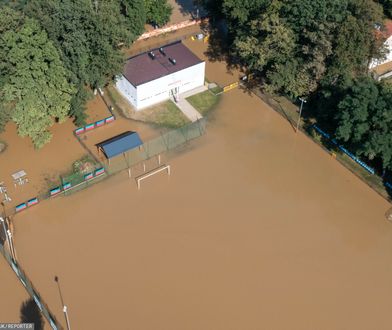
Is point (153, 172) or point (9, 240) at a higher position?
point (153, 172)

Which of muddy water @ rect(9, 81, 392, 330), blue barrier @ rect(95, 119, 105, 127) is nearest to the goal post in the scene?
muddy water @ rect(9, 81, 392, 330)

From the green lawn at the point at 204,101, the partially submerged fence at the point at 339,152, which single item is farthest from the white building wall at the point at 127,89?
the partially submerged fence at the point at 339,152

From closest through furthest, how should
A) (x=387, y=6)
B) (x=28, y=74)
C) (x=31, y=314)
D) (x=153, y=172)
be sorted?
(x=31, y=314), (x=28, y=74), (x=153, y=172), (x=387, y=6)

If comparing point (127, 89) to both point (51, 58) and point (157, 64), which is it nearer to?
point (157, 64)

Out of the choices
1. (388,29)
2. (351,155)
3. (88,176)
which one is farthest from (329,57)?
(88,176)

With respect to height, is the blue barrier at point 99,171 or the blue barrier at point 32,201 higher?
the blue barrier at point 99,171

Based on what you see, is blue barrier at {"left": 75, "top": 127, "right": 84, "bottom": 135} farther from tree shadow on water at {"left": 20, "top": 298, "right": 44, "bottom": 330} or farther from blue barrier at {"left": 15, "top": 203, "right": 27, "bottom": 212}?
tree shadow on water at {"left": 20, "top": 298, "right": 44, "bottom": 330}

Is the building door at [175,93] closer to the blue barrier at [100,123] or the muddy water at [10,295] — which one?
the blue barrier at [100,123]

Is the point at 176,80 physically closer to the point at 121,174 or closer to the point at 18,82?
the point at 121,174
